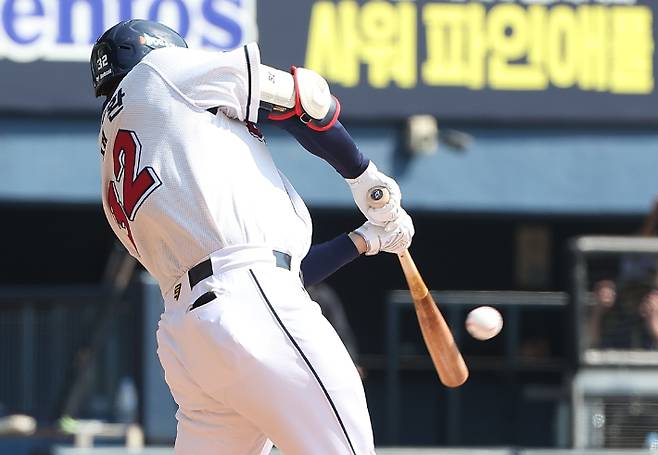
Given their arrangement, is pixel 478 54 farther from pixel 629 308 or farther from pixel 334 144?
pixel 334 144

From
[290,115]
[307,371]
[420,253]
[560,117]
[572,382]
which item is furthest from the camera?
[420,253]

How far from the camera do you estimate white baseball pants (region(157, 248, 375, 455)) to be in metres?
3.59

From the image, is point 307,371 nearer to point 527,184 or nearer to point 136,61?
point 136,61

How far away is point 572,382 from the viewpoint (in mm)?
7148

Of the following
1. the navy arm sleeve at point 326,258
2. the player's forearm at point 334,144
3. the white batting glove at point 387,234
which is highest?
the player's forearm at point 334,144

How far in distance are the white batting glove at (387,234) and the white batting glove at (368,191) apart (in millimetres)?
25

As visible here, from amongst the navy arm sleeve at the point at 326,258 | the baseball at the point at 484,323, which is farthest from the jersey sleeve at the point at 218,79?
the baseball at the point at 484,323

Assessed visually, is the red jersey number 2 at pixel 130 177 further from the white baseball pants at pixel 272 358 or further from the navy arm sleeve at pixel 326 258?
the navy arm sleeve at pixel 326 258

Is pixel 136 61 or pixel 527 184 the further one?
pixel 527 184

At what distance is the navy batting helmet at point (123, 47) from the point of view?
12.9ft

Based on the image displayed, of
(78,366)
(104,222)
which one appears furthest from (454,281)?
(78,366)

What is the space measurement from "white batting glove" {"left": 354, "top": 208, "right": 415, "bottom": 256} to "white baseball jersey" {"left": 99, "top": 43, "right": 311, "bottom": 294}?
48cm

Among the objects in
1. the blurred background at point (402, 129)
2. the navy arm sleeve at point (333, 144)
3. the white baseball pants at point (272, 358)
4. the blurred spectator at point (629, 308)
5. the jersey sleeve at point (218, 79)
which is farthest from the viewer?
the blurred background at point (402, 129)

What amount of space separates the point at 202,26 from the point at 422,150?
1528 mm
